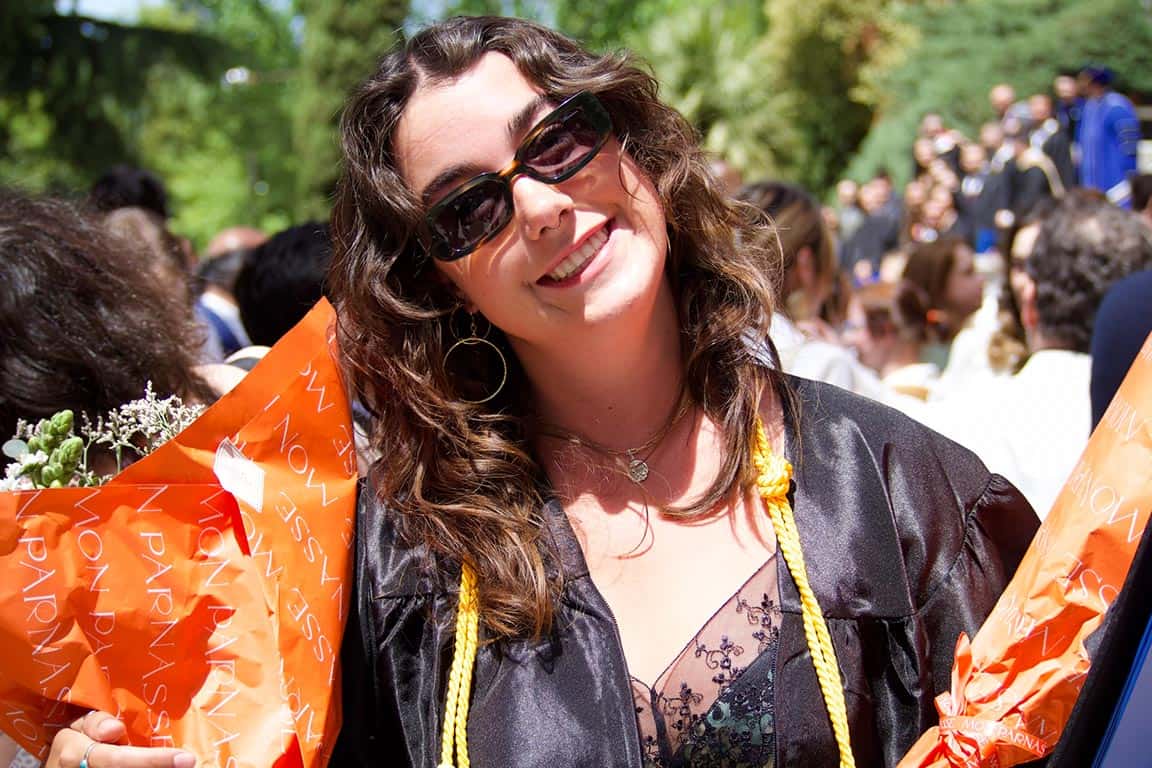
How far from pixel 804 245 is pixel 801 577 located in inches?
129

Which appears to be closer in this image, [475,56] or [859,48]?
[475,56]

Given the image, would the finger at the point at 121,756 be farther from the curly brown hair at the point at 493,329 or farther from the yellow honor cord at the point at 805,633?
the curly brown hair at the point at 493,329

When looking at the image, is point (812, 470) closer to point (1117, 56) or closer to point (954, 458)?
point (954, 458)

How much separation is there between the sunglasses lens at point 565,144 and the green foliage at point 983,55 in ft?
61.5

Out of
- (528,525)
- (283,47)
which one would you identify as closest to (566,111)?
(528,525)

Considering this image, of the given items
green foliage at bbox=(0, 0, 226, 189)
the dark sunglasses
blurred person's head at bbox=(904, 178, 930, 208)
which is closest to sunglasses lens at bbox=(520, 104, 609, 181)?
the dark sunglasses

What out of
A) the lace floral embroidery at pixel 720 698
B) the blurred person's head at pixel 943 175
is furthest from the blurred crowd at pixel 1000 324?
the blurred person's head at pixel 943 175

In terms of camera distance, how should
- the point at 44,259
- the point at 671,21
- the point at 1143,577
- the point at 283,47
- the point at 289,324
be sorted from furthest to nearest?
the point at 283,47 → the point at 671,21 → the point at 289,324 → the point at 44,259 → the point at 1143,577

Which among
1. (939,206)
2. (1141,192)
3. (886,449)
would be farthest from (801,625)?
(939,206)

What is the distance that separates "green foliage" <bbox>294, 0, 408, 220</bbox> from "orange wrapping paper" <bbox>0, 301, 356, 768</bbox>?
2613 cm

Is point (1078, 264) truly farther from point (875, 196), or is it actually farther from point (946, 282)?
point (875, 196)

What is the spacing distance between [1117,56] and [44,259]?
1979cm

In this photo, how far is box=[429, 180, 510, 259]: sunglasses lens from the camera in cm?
201

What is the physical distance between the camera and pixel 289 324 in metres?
3.71
